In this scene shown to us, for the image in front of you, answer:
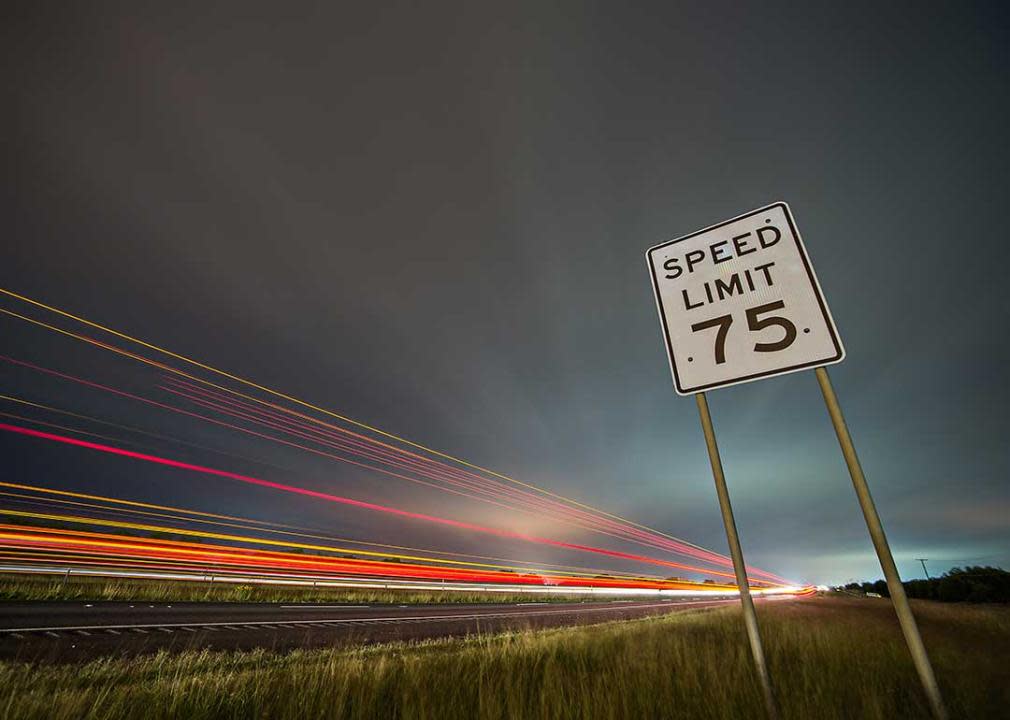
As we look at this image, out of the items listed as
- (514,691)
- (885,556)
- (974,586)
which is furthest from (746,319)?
(974,586)

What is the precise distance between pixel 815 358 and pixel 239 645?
11792mm

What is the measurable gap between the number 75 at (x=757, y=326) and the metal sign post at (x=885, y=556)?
33 cm

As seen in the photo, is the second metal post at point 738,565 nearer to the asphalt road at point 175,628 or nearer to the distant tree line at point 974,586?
the asphalt road at point 175,628

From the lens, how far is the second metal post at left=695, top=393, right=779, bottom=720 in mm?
2881

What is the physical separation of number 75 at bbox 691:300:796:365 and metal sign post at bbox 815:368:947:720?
1.09 ft

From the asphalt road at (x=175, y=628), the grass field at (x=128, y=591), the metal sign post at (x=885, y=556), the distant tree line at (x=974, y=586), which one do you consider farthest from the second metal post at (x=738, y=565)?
the distant tree line at (x=974, y=586)

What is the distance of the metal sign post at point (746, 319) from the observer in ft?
10.2

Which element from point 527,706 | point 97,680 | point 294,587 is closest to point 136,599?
point 294,587

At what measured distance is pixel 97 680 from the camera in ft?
17.3

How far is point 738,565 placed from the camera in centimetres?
324

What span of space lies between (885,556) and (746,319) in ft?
6.10

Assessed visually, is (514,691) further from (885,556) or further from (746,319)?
(746,319)

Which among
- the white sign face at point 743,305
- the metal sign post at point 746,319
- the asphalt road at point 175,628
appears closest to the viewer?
the metal sign post at point 746,319

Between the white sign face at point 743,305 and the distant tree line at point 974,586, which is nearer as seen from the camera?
the white sign face at point 743,305
